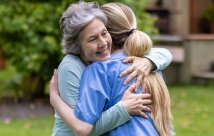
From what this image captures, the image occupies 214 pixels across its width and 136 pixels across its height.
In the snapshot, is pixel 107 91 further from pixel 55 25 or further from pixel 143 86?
pixel 55 25

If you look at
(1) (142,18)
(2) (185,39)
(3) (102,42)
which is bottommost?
(2) (185,39)

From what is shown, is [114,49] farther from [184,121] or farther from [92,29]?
[184,121]

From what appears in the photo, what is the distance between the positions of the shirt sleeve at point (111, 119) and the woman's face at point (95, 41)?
0.88ft

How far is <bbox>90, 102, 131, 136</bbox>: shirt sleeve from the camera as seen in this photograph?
9.75 feet

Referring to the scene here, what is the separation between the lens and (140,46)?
3113 mm

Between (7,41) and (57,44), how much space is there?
35.6 inches

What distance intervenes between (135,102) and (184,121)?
5.25 meters

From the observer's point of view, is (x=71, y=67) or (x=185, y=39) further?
(x=185, y=39)

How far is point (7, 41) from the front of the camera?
953 cm

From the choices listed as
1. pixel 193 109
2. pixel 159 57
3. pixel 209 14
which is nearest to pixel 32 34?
pixel 193 109

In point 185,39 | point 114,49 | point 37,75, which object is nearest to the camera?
point 114,49

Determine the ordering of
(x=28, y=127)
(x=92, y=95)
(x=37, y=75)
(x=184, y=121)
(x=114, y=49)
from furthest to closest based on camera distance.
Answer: (x=37, y=75), (x=184, y=121), (x=28, y=127), (x=114, y=49), (x=92, y=95)

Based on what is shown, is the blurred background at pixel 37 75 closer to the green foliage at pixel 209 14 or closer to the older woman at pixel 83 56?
the older woman at pixel 83 56

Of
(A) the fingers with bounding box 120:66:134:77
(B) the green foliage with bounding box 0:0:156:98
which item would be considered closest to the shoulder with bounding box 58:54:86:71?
(A) the fingers with bounding box 120:66:134:77
